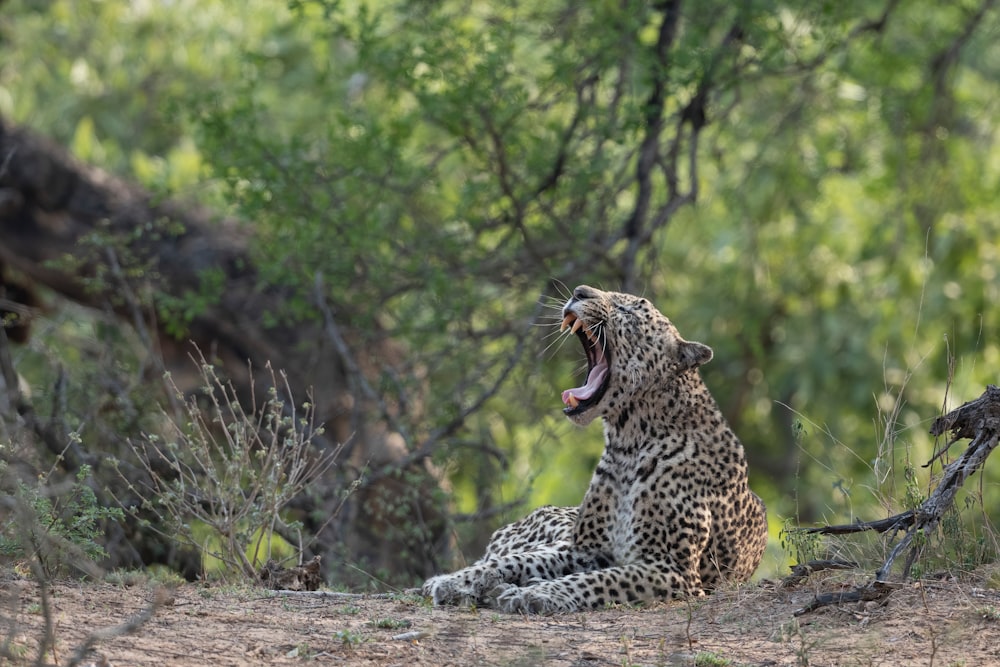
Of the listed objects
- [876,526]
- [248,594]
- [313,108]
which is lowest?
[248,594]

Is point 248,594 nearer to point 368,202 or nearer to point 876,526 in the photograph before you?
point 876,526

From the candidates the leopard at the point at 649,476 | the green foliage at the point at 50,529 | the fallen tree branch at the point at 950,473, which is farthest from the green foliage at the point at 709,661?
the green foliage at the point at 50,529

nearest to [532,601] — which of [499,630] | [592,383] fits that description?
[499,630]

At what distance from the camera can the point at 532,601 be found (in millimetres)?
6719

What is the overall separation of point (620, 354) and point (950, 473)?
2.12 meters

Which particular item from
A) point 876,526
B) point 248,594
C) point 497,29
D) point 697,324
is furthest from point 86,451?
point 697,324

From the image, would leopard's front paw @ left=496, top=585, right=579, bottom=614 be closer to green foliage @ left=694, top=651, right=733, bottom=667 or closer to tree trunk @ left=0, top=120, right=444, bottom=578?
green foliage @ left=694, top=651, right=733, bottom=667

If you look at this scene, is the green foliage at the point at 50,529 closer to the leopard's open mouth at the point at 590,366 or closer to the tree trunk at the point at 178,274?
the leopard's open mouth at the point at 590,366

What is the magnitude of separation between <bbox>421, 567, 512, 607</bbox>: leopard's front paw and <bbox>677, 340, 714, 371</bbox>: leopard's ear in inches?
66.1

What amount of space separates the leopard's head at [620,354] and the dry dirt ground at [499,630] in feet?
4.78

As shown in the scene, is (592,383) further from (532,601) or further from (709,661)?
(709,661)

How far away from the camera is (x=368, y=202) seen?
11508mm

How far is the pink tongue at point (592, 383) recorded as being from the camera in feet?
25.6

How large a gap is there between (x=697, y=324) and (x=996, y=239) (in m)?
3.89
